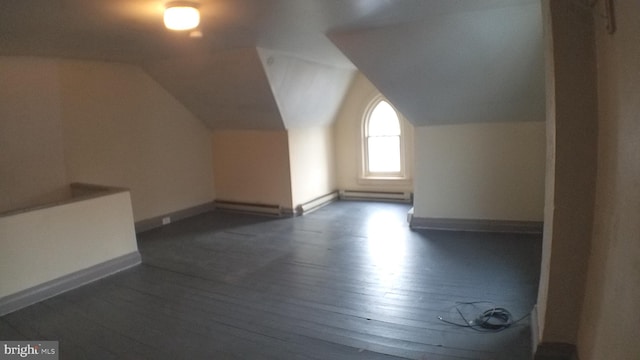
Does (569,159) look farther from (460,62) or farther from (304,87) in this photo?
(304,87)

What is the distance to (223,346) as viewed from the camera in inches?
103

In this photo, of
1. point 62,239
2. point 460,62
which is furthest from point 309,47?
point 62,239

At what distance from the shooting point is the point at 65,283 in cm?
357

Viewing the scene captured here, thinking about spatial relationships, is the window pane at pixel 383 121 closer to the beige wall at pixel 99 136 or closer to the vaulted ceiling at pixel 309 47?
the vaulted ceiling at pixel 309 47

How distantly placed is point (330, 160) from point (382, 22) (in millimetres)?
3543

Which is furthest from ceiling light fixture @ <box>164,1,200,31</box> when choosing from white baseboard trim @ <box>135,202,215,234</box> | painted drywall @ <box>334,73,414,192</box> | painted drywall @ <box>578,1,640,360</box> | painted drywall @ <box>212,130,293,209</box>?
painted drywall @ <box>334,73,414,192</box>

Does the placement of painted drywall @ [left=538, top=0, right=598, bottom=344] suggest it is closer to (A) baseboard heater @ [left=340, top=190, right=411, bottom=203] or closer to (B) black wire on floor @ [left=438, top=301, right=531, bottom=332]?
(B) black wire on floor @ [left=438, top=301, right=531, bottom=332]

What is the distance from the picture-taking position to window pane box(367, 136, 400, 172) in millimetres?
6441

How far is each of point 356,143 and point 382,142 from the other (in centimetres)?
40

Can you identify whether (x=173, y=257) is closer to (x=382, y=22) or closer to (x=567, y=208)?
(x=382, y=22)

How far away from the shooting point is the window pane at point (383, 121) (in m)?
6.40

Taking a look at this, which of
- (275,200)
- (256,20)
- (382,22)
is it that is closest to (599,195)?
(382,22)

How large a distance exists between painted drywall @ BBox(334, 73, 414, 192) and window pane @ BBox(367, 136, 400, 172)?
6.2 inches

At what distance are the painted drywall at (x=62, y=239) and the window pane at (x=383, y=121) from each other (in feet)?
12.3
